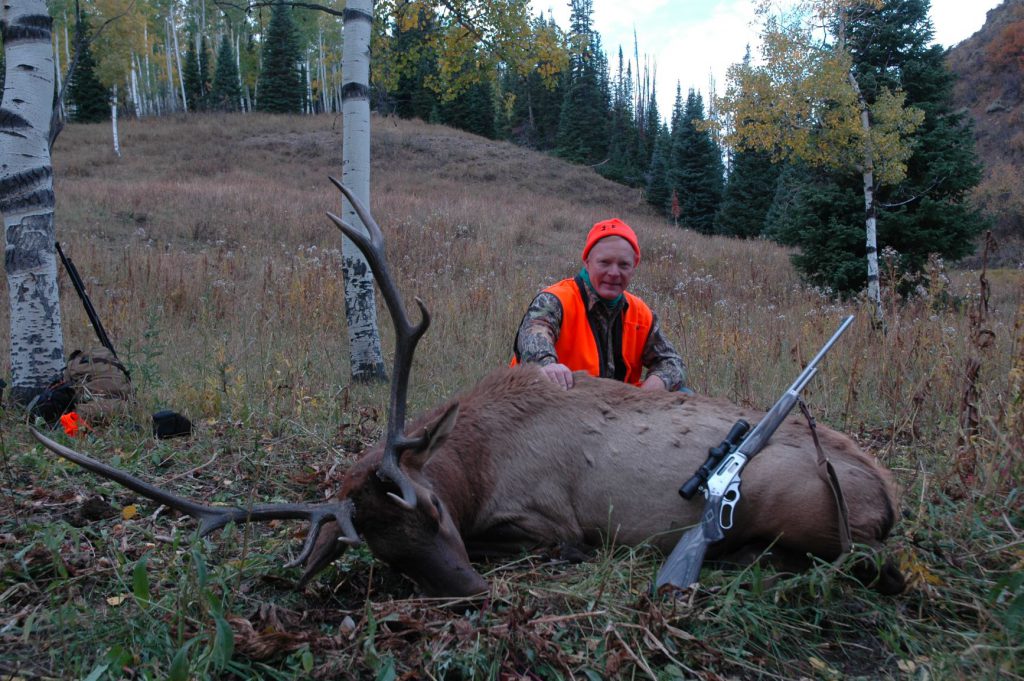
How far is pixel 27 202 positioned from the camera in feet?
17.3

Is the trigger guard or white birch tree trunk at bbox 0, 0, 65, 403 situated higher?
white birch tree trunk at bbox 0, 0, 65, 403

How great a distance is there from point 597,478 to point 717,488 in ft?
2.05

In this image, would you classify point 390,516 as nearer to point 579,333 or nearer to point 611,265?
point 579,333

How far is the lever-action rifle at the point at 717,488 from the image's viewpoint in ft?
9.88

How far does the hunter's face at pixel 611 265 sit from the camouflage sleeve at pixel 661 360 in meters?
0.51

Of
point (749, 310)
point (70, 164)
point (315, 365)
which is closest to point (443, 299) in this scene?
point (315, 365)

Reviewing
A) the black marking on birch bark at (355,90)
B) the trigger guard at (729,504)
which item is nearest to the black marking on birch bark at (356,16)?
the black marking on birch bark at (355,90)

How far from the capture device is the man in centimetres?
480

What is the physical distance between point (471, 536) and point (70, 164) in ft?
110

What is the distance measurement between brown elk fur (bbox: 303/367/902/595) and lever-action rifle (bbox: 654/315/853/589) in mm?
123

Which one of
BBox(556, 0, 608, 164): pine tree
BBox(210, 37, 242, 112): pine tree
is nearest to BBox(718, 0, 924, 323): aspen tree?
BBox(556, 0, 608, 164): pine tree

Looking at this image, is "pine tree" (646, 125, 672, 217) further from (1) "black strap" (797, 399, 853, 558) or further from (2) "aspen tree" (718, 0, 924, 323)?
(1) "black strap" (797, 399, 853, 558)

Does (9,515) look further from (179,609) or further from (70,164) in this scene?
(70,164)

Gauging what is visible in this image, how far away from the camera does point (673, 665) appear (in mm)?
2508
